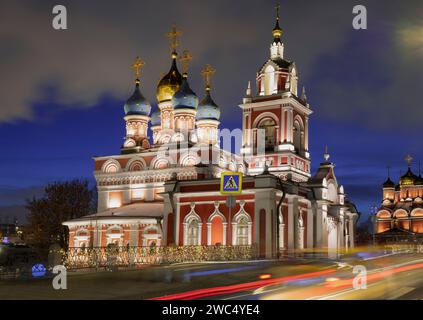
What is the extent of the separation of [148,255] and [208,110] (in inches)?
797

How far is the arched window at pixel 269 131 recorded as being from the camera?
156 ft

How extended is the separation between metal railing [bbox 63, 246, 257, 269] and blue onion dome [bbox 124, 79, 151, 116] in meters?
21.8

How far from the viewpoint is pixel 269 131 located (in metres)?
47.8

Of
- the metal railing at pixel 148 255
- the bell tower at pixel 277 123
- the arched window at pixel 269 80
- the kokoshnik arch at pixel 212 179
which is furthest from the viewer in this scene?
the arched window at pixel 269 80

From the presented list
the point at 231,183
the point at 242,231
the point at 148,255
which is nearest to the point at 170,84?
the point at 242,231

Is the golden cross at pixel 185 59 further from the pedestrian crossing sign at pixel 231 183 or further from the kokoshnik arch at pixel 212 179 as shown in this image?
the pedestrian crossing sign at pixel 231 183

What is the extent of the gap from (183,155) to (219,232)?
889 cm

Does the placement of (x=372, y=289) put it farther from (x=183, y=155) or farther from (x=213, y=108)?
(x=213, y=108)

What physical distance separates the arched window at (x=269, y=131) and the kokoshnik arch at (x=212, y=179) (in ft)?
0.28

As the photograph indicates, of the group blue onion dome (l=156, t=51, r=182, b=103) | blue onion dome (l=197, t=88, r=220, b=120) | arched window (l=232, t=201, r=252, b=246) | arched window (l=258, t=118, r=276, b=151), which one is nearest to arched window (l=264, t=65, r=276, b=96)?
arched window (l=258, t=118, r=276, b=151)

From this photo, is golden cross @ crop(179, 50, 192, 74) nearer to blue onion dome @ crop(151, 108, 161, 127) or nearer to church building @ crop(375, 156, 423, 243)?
blue onion dome @ crop(151, 108, 161, 127)

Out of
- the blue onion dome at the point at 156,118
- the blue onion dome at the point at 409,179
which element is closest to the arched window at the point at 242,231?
the blue onion dome at the point at 156,118

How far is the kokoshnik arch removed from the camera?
35875 millimetres
